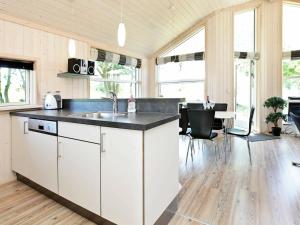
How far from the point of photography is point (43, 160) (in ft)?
6.91

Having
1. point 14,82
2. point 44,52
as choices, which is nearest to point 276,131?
point 44,52

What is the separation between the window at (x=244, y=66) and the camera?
5719mm

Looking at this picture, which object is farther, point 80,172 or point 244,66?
point 244,66

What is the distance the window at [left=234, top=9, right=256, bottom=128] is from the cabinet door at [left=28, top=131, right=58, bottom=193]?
16.3 ft

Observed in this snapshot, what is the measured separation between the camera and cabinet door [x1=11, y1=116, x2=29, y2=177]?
2.35 meters

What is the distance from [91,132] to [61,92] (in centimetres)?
195

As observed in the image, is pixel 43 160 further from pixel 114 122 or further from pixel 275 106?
pixel 275 106

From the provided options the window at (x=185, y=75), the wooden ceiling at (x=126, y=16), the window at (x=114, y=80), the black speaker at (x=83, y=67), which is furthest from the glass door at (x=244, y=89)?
the black speaker at (x=83, y=67)

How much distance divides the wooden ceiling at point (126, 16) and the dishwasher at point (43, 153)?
1.47 meters

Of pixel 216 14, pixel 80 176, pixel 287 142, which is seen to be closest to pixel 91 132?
pixel 80 176

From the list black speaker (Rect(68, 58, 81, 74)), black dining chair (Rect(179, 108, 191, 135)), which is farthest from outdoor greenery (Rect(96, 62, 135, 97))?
black dining chair (Rect(179, 108, 191, 135))

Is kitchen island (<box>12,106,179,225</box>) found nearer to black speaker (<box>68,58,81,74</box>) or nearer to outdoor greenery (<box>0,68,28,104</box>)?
outdoor greenery (<box>0,68,28,104</box>)

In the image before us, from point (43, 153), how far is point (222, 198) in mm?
1883

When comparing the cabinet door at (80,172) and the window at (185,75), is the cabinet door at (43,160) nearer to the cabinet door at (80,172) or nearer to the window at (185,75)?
the cabinet door at (80,172)
